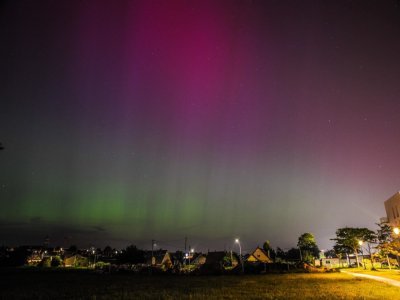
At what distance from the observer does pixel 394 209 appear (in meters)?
60.2

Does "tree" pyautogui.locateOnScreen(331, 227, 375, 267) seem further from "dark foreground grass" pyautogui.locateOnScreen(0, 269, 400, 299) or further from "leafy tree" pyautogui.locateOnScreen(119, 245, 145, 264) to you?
"leafy tree" pyautogui.locateOnScreen(119, 245, 145, 264)

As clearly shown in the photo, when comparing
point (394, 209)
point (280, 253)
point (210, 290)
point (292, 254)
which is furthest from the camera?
point (280, 253)

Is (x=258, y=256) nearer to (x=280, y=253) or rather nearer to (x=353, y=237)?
(x=280, y=253)

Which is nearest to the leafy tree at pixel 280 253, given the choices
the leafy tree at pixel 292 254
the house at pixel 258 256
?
the leafy tree at pixel 292 254

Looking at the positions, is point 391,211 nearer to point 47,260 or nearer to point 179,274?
point 179,274

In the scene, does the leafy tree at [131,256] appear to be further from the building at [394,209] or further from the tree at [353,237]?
the building at [394,209]

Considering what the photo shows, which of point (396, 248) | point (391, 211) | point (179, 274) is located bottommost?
point (179, 274)

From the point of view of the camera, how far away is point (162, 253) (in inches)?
4564

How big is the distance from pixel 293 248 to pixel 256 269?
75082 millimetres

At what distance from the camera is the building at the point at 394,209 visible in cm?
5794

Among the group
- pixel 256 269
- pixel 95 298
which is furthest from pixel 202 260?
pixel 95 298

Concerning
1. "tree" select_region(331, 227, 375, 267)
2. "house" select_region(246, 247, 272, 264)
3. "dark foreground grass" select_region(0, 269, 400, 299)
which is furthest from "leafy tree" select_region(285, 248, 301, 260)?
"dark foreground grass" select_region(0, 269, 400, 299)

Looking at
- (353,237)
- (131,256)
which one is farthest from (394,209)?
(131,256)

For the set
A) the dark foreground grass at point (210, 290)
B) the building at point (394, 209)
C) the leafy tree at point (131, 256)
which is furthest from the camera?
the leafy tree at point (131, 256)
